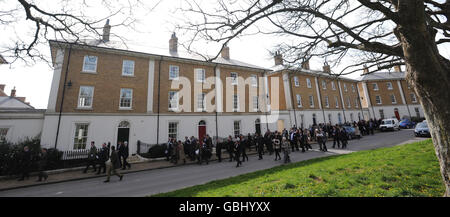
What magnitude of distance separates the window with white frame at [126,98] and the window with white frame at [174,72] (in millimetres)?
4344

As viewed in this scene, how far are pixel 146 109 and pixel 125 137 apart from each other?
3.14 meters

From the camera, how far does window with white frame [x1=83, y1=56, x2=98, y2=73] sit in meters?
15.5

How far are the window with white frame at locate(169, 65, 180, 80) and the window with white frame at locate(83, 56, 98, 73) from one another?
21.9ft

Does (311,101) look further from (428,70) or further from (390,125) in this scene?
(428,70)

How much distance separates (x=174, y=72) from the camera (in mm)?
19172

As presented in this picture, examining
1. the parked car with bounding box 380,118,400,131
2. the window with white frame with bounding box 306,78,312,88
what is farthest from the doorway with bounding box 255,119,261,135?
the parked car with bounding box 380,118,400,131

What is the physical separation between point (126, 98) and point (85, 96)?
3.13 m

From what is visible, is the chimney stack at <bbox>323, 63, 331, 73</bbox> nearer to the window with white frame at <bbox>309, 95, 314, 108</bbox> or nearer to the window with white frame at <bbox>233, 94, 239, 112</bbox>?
the window with white frame at <bbox>233, 94, 239, 112</bbox>

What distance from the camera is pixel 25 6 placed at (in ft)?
19.1

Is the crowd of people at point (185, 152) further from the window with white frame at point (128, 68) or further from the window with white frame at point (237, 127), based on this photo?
the window with white frame at point (128, 68)

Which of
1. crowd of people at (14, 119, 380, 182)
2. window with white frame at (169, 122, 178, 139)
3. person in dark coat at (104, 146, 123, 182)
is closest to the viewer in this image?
person in dark coat at (104, 146, 123, 182)
